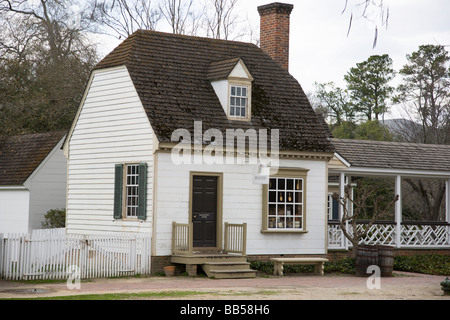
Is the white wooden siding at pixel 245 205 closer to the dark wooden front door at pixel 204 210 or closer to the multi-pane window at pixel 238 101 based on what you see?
the dark wooden front door at pixel 204 210

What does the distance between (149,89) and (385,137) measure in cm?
2775

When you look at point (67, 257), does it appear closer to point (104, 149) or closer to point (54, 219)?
point (104, 149)

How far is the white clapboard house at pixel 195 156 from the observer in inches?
804

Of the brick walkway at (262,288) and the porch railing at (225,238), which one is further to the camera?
the porch railing at (225,238)

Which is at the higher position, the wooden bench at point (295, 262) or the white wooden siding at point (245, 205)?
the white wooden siding at point (245, 205)

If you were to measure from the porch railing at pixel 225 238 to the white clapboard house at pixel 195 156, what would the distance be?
31 millimetres

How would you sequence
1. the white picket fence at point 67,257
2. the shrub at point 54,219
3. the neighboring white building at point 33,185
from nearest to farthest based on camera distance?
the white picket fence at point 67,257 → the shrub at point 54,219 → the neighboring white building at point 33,185

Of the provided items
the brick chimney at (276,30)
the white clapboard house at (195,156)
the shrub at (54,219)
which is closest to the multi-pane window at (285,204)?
the white clapboard house at (195,156)

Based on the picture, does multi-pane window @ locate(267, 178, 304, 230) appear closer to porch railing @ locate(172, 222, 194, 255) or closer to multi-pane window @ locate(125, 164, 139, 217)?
porch railing @ locate(172, 222, 194, 255)

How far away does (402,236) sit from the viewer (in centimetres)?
2647

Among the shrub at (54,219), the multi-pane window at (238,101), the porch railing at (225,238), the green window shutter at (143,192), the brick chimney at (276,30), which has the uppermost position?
the brick chimney at (276,30)

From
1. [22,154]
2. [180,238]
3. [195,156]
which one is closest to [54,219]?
[22,154]

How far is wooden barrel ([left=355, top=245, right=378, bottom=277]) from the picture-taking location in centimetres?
2100

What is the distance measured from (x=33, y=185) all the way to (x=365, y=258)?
1253 centimetres
